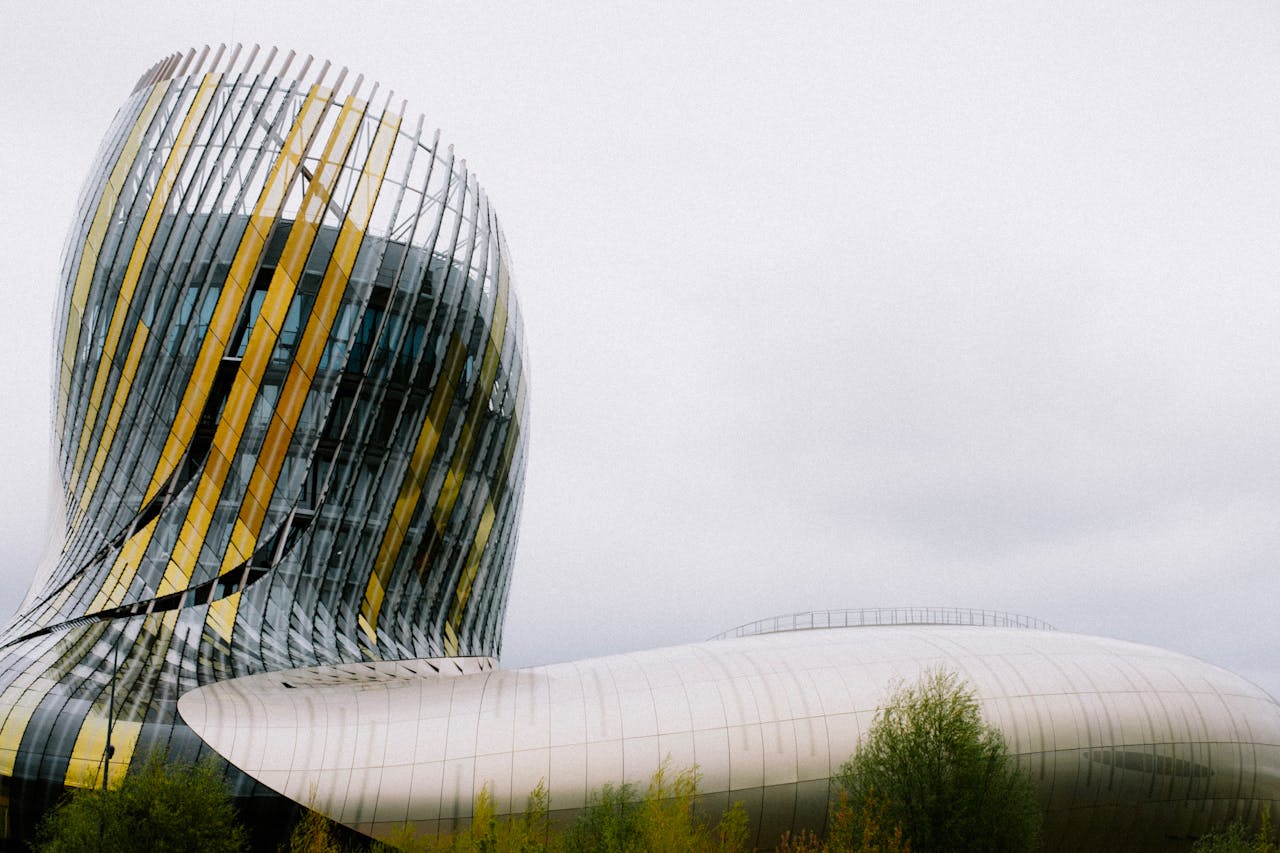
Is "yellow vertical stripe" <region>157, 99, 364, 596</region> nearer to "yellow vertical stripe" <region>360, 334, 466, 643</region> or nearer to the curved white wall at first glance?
"yellow vertical stripe" <region>360, 334, 466, 643</region>

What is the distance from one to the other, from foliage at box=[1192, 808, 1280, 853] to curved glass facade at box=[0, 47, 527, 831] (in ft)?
89.8

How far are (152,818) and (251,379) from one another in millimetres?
16299

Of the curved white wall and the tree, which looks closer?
the tree

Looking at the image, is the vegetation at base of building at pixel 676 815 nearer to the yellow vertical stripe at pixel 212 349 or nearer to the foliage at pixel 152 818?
the foliage at pixel 152 818

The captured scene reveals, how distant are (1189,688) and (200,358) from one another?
35123 mm

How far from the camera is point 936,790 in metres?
25.8

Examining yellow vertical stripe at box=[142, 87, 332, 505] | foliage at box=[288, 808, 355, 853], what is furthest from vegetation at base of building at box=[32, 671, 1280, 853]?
yellow vertical stripe at box=[142, 87, 332, 505]

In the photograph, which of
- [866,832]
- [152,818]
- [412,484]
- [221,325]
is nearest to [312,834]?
[152,818]

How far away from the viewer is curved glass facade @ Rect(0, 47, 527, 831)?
120 ft

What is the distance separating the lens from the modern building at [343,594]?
96.5 feet

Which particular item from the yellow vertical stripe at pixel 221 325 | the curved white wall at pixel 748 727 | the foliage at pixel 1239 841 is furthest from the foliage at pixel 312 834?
the foliage at pixel 1239 841

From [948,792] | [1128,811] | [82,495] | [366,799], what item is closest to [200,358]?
[82,495]

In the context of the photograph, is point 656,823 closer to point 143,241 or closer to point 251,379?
point 251,379

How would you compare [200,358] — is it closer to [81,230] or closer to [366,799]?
[81,230]
